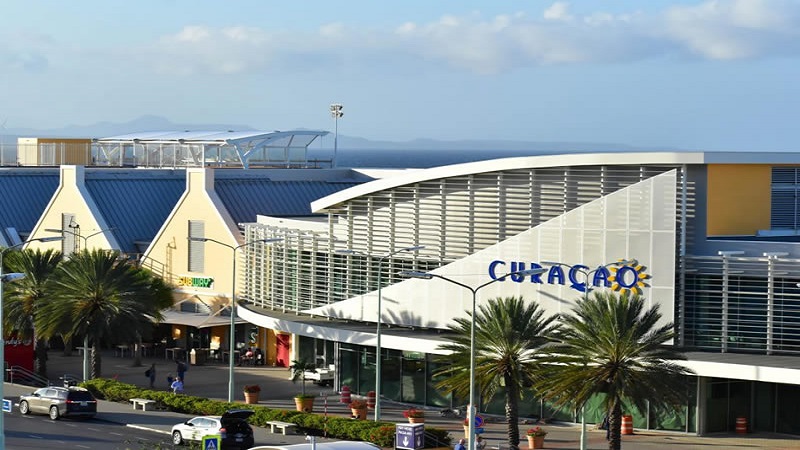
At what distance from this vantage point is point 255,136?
101938 mm

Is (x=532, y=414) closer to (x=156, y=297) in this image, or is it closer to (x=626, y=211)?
(x=626, y=211)

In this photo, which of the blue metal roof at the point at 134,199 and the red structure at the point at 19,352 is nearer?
the red structure at the point at 19,352

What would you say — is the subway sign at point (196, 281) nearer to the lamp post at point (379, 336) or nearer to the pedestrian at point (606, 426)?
the lamp post at point (379, 336)

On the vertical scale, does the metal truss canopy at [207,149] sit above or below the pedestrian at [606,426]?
above

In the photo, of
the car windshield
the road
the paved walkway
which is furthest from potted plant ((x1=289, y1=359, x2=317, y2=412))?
the car windshield

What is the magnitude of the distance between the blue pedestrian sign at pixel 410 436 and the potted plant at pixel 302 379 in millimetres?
9911

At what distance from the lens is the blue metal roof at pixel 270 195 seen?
289 feet

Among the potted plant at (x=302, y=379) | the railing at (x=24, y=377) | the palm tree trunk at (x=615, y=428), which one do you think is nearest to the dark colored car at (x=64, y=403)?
the potted plant at (x=302, y=379)

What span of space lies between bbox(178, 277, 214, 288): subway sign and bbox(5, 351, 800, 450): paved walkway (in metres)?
4.70

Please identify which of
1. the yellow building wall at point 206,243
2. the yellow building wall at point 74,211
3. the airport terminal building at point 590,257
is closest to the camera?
the airport terminal building at point 590,257

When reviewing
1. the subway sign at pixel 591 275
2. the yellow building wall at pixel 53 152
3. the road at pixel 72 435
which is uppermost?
the yellow building wall at pixel 53 152

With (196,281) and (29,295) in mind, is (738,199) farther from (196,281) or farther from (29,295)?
(196,281)

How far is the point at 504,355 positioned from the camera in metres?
52.2

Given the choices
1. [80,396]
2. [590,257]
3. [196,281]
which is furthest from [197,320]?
[590,257]
